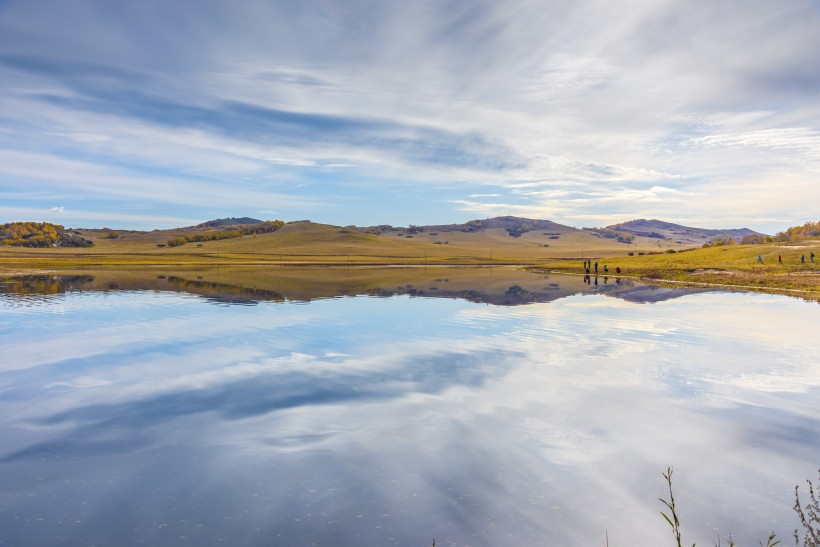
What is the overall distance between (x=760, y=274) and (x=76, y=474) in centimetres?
6747

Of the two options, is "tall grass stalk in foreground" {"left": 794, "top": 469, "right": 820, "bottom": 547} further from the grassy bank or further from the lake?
the grassy bank

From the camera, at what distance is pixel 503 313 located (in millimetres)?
34656

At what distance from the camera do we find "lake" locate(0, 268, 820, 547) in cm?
834

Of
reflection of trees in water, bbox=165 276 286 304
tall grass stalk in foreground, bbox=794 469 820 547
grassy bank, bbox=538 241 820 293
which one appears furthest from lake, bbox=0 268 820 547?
grassy bank, bbox=538 241 820 293

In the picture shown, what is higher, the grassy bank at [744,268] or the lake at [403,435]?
the grassy bank at [744,268]

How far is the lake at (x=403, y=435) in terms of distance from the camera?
834 cm

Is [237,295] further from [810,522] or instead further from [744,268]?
[744,268]

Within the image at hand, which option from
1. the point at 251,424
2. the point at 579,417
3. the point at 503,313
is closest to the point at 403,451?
the point at 251,424

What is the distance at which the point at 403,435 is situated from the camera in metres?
12.1

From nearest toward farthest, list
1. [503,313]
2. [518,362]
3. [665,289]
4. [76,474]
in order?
[76,474]
[518,362]
[503,313]
[665,289]

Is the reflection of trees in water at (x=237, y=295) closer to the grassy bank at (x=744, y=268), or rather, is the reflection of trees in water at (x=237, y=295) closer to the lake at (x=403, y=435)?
the lake at (x=403, y=435)

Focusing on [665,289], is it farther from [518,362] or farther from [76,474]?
[76,474]

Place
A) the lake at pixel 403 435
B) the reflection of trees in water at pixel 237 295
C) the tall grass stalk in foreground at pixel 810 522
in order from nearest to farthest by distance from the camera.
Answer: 1. the tall grass stalk in foreground at pixel 810 522
2. the lake at pixel 403 435
3. the reflection of trees in water at pixel 237 295

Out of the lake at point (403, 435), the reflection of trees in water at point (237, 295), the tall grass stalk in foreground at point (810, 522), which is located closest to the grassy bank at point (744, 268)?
the lake at point (403, 435)
